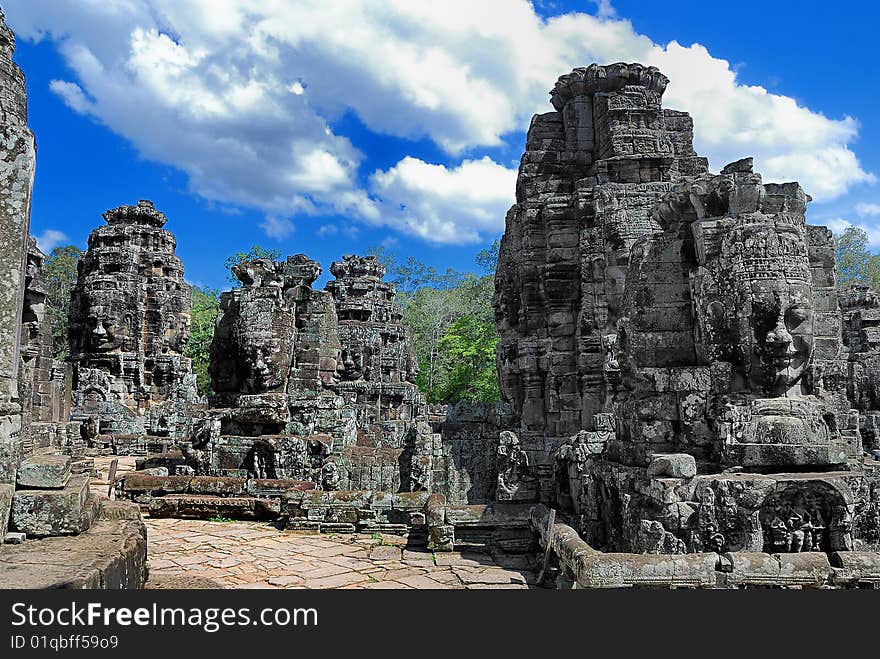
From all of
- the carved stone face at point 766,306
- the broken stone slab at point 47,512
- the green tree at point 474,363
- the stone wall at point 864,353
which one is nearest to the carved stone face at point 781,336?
the carved stone face at point 766,306

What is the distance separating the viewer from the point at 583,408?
9.14 m

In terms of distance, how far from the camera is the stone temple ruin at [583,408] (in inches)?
141

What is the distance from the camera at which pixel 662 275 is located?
5.16 metres

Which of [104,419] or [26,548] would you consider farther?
[104,419]

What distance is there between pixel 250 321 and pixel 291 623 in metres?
6.98

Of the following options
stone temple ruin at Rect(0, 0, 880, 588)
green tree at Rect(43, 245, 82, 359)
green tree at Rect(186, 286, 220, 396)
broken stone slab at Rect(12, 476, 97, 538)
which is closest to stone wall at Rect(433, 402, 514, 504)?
stone temple ruin at Rect(0, 0, 880, 588)

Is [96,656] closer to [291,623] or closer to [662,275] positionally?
[291,623]

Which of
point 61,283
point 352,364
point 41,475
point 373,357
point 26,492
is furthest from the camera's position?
point 61,283

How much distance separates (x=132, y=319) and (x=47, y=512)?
2043 centimetres

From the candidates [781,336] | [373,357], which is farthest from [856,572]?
[373,357]

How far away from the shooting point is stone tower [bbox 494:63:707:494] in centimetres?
905

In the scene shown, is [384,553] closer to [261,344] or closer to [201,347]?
[261,344]

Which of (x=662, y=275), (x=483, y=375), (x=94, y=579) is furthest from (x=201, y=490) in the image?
(x=483, y=375)

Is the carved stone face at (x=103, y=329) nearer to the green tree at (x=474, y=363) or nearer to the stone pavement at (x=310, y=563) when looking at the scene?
the green tree at (x=474, y=363)
